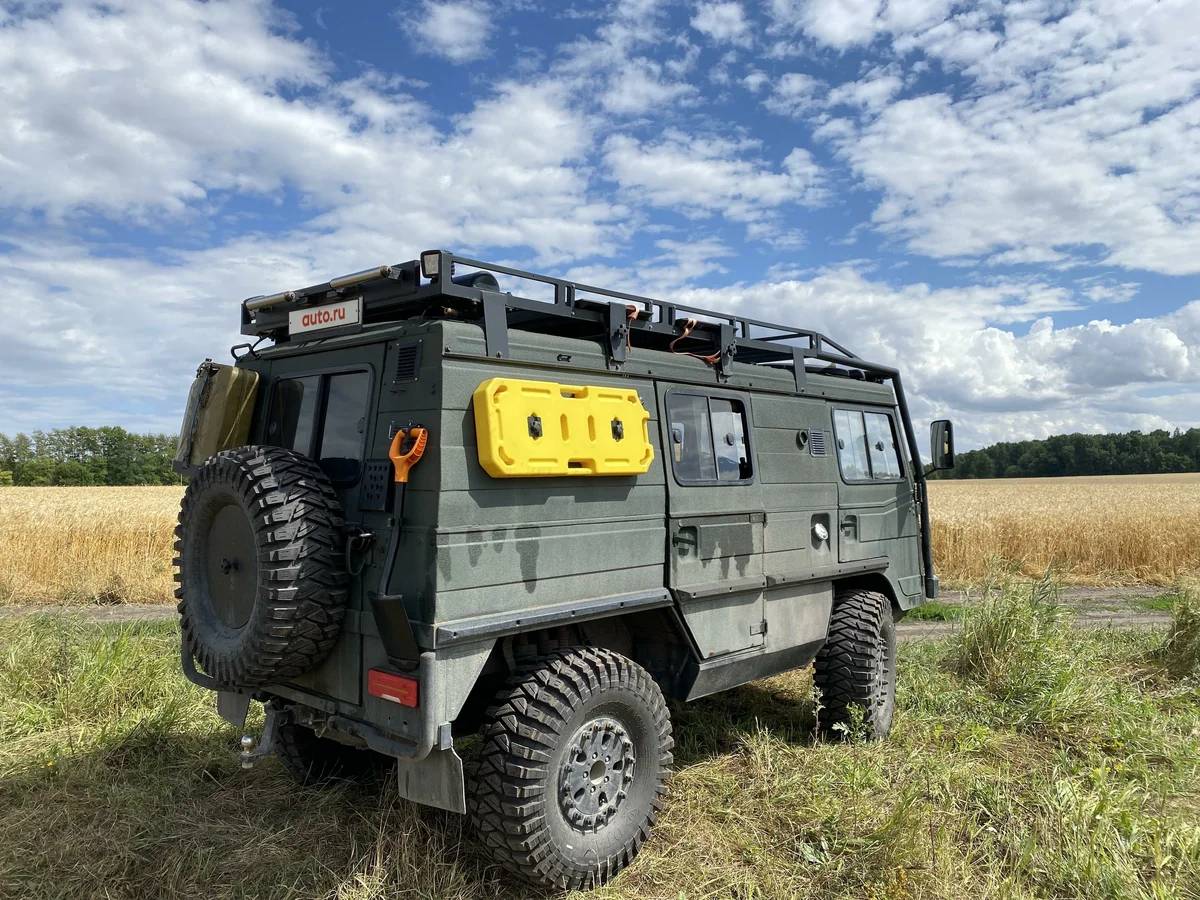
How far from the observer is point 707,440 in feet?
16.0

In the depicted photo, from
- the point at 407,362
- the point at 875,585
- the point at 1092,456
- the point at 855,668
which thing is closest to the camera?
the point at 407,362

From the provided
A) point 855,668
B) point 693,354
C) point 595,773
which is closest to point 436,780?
point 595,773

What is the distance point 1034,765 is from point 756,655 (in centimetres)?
203

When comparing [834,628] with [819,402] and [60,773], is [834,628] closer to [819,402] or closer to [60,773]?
[819,402]

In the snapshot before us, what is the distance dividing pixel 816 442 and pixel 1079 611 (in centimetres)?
868

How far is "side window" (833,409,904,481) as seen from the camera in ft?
19.9

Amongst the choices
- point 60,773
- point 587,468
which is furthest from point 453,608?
point 60,773

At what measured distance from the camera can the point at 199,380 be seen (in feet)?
14.7

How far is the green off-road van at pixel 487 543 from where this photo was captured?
11.4 feet

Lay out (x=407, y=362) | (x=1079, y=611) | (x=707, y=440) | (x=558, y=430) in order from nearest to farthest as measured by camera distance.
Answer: (x=407, y=362) < (x=558, y=430) < (x=707, y=440) < (x=1079, y=611)

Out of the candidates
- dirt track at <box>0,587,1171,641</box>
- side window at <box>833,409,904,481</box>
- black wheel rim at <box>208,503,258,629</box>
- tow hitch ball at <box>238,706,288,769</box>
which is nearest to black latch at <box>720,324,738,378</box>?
side window at <box>833,409,904,481</box>

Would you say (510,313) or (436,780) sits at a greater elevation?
(510,313)

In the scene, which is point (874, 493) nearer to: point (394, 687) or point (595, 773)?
point (595, 773)

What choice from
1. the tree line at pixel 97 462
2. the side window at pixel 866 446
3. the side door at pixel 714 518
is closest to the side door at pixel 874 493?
the side window at pixel 866 446
